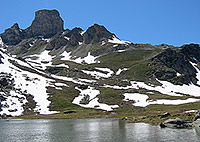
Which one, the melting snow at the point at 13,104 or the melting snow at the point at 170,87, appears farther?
the melting snow at the point at 170,87

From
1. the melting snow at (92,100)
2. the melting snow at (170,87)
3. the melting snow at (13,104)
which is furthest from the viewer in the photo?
the melting snow at (170,87)

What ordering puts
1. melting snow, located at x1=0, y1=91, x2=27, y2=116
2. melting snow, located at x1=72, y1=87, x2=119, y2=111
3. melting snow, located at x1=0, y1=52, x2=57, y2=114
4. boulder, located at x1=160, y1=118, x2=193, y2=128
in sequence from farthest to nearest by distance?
melting snow, located at x1=0, y1=52, x2=57, y2=114 → melting snow, located at x1=72, y1=87, x2=119, y2=111 → melting snow, located at x1=0, y1=91, x2=27, y2=116 → boulder, located at x1=160, y1=118, x2=193, y2=128

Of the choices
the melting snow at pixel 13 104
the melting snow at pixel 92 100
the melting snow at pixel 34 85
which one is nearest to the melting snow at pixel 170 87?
the melting snow at pixel 92 100

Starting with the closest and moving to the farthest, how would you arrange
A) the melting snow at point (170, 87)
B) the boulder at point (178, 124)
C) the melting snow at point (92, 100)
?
the boulder at point (178, 124), the melting snow at point (92, 100), the melting snow at point (170, 87)

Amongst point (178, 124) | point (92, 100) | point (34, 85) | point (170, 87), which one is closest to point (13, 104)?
point (34, 85)

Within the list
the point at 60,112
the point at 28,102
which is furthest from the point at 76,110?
the point at 28,102

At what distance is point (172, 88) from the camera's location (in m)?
182

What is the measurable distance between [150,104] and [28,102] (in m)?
68.0

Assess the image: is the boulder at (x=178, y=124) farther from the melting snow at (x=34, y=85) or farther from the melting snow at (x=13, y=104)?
the melting snow at (x=13, y=104)

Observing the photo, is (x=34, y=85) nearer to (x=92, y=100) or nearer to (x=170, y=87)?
(x=92, y=100)

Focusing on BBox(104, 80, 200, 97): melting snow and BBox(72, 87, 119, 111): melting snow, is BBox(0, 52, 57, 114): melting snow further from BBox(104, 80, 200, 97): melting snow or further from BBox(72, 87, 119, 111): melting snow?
BBox(104, 80, 200, 97): melting snow

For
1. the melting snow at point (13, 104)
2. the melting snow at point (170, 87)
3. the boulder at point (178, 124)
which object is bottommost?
the boulder at point (178, 124)

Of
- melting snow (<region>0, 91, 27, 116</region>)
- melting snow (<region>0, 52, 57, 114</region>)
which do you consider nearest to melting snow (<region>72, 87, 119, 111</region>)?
melting snow (<region>0, 52, 57, 114</region>)

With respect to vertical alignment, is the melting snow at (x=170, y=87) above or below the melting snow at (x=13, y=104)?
Result: above
